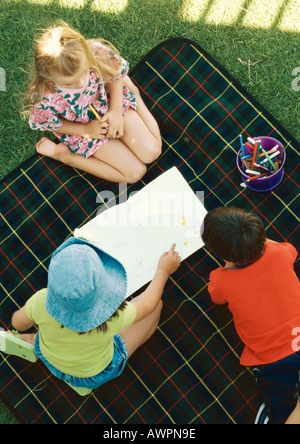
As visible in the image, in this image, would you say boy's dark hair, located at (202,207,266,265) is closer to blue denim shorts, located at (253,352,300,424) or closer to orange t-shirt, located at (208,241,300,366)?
orange t-shirt, located at (208,241,300,366)

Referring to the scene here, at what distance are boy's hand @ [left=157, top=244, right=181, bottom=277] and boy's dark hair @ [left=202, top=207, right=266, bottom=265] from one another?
0.36 meters

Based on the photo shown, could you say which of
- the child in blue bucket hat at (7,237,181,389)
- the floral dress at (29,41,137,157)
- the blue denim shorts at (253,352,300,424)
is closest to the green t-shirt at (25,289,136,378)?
the child in blue bucket hat at (7,237,181,389)

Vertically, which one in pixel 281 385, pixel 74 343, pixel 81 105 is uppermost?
pixel 81 105

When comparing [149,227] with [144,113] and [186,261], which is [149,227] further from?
[144,113]

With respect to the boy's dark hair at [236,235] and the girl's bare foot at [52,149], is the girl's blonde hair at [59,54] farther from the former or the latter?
the boy's dark hair at [236,235]

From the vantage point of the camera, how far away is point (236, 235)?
1353 millimetres

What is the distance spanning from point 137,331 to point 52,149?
2.94ft

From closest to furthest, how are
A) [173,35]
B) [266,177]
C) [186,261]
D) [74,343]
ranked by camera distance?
[74,343] < [266,177] < [186,261] < [173,35]

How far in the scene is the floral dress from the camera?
1.70m

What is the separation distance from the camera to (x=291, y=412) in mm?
1444

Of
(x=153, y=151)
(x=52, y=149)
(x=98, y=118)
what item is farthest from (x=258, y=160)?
(x=52, y=149)
